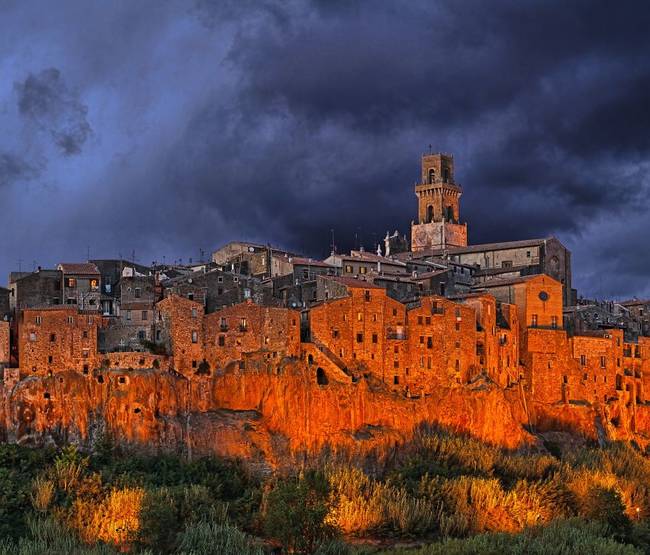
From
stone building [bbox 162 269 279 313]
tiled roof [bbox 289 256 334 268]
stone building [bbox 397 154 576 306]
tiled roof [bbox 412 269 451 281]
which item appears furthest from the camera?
stone building [bbox 397 154 576 306]

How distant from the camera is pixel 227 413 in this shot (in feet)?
258

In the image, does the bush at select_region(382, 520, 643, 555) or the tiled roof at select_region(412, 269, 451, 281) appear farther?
the tiled roof at select_region(412, 269, 451, 281)

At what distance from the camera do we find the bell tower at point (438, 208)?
127750 millimetres

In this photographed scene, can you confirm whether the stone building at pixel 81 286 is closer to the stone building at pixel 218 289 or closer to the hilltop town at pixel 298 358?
the hilltop town at pixel 298 358

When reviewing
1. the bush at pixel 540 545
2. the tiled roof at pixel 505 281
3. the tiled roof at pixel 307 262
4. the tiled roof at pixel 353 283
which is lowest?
the bush at pixel 540 545

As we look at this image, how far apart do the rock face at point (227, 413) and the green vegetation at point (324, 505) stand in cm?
142

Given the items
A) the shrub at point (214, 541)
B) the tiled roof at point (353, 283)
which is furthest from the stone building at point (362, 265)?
the shrub at point (214, 541)

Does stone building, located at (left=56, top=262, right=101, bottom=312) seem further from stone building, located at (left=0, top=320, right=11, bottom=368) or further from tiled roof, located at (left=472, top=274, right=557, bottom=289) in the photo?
tiled roof, located at (left=472, top=274, right=557, bottom=289)

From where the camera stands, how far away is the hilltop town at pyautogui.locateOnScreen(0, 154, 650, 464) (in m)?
76.8

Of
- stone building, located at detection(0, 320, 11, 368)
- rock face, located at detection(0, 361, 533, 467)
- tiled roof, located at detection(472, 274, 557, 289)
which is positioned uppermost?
tiled roof, located at detection(472, 274, 557, 289)

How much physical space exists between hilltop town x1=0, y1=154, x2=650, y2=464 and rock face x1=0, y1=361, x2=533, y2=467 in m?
0.08

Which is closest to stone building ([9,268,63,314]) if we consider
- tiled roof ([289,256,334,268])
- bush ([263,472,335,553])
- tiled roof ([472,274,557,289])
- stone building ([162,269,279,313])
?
stone building ([162,269,279,313])

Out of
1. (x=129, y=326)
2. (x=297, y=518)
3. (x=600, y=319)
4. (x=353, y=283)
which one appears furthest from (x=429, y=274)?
(x=297, y=518)

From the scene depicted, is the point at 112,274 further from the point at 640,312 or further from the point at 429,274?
the point at 640,312
